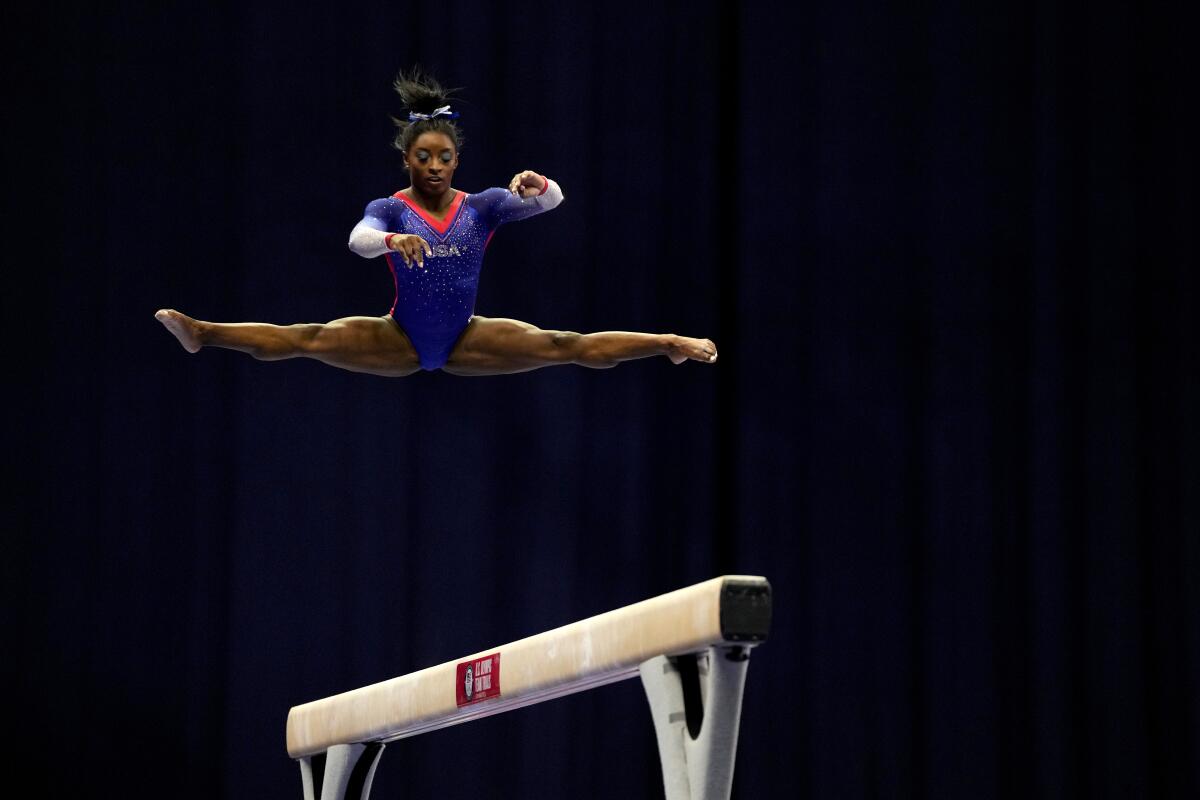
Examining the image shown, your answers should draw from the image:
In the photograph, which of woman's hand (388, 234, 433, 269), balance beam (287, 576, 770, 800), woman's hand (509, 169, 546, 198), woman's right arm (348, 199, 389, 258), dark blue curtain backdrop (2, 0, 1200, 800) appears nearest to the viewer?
balance beam (287, 576, 770, 800)

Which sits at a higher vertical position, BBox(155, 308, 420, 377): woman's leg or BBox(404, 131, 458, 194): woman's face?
BBox(404, 131, 458, 194): woman's face

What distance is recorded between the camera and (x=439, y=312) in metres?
4.62

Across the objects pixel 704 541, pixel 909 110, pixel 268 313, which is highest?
pixel 909 110

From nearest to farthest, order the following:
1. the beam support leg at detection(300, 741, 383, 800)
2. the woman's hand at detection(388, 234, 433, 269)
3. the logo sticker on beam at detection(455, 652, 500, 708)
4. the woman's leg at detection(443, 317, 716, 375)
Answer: the logo sticker on beam at detection(455, 652, 500, 708)
the woman's hand at detection(388, 234, 433, 269)
the woman's leg at detection(443, 317, 716, 375)
the beam support leg at detection(300, 741, 383, 800)

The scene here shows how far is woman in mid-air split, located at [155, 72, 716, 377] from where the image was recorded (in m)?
4.52

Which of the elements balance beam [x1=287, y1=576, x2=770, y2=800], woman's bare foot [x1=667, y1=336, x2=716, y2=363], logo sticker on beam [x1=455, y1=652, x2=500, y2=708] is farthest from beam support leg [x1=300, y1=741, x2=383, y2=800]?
woman's bare foot [x1=667, y1=336, x2=716, y2=363]

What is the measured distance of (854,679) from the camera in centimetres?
741

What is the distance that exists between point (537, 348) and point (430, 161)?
0.66 meters

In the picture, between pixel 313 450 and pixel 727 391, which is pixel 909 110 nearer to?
pixel 727 391

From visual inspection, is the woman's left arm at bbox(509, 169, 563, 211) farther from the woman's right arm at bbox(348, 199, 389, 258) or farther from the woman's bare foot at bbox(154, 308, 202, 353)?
the woman's bare foot at bbox(154, 308, 202, 353)

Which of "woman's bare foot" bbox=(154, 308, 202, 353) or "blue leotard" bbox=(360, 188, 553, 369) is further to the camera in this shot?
"blue leotard" bbox=(360, 188, 553, 369)

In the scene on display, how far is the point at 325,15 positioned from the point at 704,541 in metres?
3.14

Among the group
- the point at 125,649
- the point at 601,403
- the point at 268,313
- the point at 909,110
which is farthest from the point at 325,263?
the point at 909,110

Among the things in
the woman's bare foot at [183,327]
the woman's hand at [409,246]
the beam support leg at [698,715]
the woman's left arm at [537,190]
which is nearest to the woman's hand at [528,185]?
the woman's left arm at [537,190]
